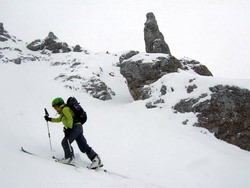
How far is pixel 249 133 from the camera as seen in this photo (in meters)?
11.7

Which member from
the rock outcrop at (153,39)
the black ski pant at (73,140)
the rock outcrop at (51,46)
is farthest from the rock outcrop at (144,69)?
the rock outcrop at (51,46)

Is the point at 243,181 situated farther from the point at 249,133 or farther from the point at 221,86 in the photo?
the point at 221,86

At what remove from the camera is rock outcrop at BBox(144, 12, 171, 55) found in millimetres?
28422

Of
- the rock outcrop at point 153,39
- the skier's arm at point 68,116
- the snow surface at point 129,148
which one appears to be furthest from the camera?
the rock outcrop at point 153,39

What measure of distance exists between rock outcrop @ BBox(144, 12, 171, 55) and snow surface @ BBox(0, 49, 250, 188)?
38.7 ft

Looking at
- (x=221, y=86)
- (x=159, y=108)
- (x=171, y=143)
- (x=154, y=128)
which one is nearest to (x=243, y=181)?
(x=171, y=143)

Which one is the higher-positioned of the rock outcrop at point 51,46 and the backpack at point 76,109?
the rock outcrop at point 51,46

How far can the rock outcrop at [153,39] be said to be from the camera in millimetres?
28422

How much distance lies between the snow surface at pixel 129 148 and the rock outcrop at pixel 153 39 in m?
11.8

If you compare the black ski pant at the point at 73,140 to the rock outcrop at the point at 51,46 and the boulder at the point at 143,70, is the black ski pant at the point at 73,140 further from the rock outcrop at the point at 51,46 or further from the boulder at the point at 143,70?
the rock outcrop at the point at 51,46

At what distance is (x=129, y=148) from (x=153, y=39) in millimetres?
22331

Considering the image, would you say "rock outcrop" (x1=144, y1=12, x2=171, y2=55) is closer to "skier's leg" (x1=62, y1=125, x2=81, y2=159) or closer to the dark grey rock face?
the dark grey rock face

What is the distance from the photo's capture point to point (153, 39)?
29.4 m

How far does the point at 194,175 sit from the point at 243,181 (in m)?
1.93
